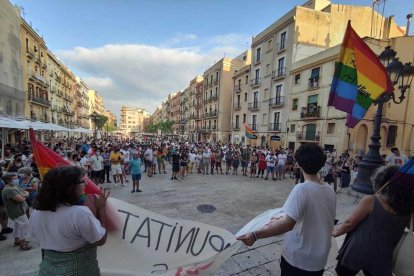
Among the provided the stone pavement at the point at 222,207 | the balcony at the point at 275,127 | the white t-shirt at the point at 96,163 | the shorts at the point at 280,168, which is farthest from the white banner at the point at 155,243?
the balcony at the point at 275,127

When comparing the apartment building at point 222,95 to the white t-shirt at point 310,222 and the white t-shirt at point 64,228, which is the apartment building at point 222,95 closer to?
the white t-shirt at point 310,222

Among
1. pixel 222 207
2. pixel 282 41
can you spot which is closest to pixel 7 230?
pixel 222 207

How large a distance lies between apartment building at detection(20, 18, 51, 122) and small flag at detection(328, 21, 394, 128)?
1240 inches

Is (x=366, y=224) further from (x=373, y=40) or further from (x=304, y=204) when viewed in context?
(x=373, y=40)

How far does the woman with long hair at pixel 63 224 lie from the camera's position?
148cm

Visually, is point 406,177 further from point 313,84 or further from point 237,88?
point 237,88

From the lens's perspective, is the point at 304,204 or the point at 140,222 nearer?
the point at 304,204

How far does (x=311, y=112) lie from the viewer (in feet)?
66.1

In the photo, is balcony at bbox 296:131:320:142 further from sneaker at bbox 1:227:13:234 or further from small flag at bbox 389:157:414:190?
sneaker at bbox 1:227:13:234

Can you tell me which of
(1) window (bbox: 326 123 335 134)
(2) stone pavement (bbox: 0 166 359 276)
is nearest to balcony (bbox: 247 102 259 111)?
(1) window (bbox: 326 123 335 134)

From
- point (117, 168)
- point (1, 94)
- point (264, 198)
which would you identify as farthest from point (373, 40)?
point (1, 94)

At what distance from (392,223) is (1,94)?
25.9 m

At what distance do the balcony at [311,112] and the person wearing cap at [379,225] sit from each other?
783 inches

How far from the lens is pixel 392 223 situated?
Result: 1.79m
